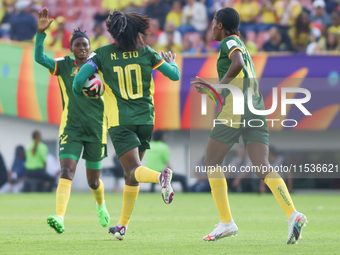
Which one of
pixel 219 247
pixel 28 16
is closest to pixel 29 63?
pixel 28 16

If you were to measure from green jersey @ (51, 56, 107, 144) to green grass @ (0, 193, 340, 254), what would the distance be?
124 centimetres

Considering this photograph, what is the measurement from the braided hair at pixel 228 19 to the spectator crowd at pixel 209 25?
34.9 feet

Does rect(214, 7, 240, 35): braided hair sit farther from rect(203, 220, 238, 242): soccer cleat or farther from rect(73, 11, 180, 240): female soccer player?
rect(203, 220, 238, 242): soccer cleat

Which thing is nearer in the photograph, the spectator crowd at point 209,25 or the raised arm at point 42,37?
the raised arm at point 42,37

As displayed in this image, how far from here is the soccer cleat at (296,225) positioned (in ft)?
17.5

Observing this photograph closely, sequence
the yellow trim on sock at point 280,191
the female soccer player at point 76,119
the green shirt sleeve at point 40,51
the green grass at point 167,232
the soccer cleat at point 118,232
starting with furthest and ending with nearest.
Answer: the female soccer player at point 76,119, the green shirt sleeve at point 40,51, the soccer cleat at point 118,232, the yellow trim on sock at point 280,191, the green grass at point 167,232

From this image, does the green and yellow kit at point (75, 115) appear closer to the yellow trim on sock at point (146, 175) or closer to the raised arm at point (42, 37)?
the raised arm at point (42, 37)

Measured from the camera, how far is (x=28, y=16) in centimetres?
1889

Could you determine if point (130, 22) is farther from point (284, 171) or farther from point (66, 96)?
point (284, 171)

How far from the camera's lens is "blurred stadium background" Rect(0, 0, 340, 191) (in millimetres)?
16094

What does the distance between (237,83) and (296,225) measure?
4.97 ft

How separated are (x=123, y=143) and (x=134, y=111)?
34 cm

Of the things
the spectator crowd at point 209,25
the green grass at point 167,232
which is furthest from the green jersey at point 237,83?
the spectator crowd at point 209,25

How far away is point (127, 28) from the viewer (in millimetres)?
5609
